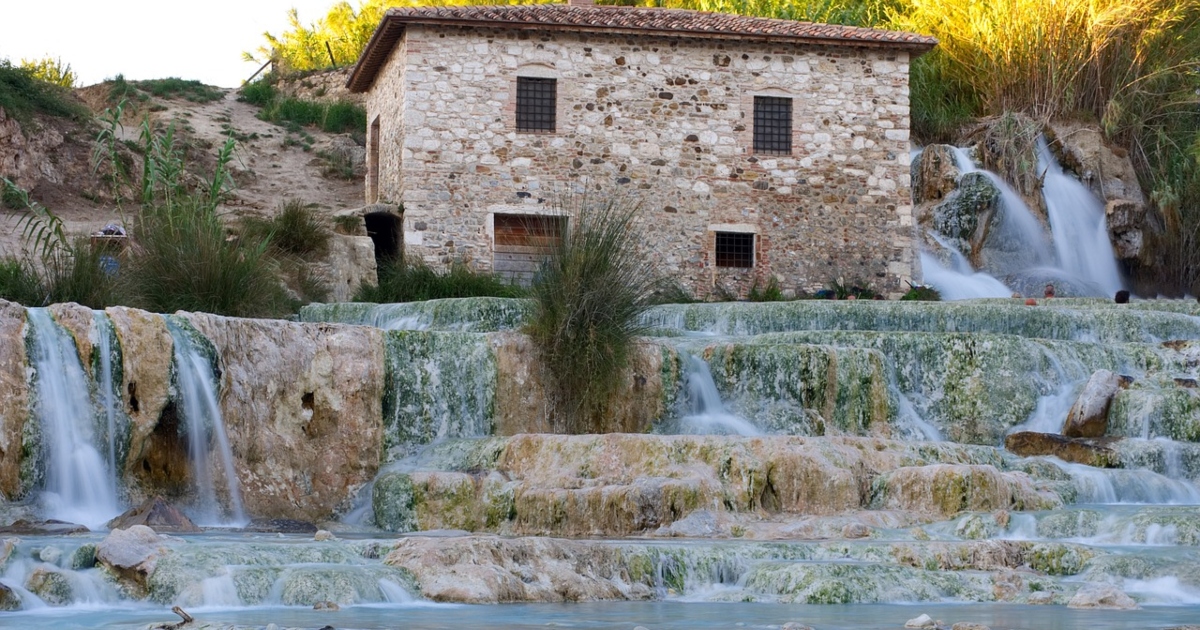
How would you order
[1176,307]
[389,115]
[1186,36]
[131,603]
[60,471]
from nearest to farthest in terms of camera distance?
[131,603]
[60,471]
[1176,307]
[389,115]
[1186,36]

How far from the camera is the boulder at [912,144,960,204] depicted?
20078 mm

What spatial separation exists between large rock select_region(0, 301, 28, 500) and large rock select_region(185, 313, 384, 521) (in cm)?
112

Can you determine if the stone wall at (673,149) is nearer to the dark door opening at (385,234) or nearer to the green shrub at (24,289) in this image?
the dark door opening at (385,234)

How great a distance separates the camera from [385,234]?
19328mm

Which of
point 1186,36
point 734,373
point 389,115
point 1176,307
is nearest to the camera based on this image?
point 734,373

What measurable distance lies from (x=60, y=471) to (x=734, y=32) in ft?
37.9

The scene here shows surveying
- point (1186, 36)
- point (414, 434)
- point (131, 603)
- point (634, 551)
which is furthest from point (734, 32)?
point (131, 603)

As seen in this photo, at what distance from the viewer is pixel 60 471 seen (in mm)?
8859

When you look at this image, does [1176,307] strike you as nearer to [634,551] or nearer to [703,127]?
[703,127]

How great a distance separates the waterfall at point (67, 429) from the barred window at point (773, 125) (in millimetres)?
11261

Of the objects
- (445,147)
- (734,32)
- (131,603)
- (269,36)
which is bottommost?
(131,603)

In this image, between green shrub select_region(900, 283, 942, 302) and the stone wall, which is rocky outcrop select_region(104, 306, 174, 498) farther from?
green shrub select_region(900, 283, 942, 302)

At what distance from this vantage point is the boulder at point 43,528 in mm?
7742

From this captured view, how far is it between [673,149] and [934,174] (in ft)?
13.3
